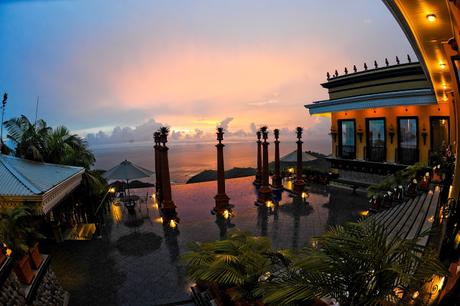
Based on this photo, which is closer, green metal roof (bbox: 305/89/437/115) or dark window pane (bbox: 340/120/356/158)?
green metal roof (bbox: 305/89/437/115)

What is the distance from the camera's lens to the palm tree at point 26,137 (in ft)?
35.8

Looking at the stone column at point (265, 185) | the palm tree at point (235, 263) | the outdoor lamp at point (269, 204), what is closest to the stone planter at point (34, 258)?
the palm tree at point (235, 263)

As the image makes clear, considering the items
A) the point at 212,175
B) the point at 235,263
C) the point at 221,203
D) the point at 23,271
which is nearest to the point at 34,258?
the point at 23,271

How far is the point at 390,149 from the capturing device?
19.2 metres

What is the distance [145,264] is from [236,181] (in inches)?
588

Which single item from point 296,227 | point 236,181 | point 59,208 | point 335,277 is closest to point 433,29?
point 335,277

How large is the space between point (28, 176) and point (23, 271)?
11.9 ft

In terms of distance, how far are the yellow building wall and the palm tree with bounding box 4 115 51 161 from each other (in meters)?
21.3

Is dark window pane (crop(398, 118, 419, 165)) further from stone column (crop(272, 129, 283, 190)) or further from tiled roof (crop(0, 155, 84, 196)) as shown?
tiled roof (crop(0, 155, 84, 196))

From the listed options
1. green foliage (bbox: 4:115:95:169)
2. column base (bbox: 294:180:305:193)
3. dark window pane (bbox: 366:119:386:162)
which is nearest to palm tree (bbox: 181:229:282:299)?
green foliage (bbox: 4:115:95:169)

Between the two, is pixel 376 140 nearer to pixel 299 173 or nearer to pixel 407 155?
pixel 407 155

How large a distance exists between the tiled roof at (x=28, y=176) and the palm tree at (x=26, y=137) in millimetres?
1100

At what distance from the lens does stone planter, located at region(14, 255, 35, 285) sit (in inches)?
237

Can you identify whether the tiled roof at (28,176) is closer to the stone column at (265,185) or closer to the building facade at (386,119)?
the stone column at (265,185)
